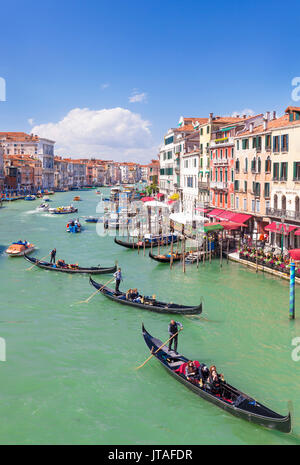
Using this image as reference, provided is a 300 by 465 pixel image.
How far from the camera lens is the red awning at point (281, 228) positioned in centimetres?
2389

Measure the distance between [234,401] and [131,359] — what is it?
4164 millimetres

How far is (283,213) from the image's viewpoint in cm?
2473

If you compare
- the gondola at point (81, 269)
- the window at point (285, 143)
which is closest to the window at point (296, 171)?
the window at point (285, 143)

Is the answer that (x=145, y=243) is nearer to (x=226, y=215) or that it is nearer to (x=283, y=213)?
(x=226, y=215)

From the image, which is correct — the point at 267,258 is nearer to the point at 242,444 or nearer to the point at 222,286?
the point at 222,286

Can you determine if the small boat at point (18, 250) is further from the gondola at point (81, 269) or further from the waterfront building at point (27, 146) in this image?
the waterfront building at point (27, 146)

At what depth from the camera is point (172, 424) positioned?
10203 mm

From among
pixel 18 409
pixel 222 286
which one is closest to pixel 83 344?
pixel 18 409

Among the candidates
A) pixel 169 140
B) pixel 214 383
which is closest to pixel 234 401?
pixel 214 383

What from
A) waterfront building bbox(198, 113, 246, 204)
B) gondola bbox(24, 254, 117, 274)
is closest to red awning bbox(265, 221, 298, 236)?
gondola bbox(24, 254, 117, 274)

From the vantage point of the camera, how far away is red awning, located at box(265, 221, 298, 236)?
23.9m

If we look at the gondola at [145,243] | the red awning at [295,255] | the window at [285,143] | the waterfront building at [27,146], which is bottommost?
the gondola at [145,243]

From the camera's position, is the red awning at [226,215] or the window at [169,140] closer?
the red awning at [226,215]

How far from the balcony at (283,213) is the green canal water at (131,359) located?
12.1 feet
